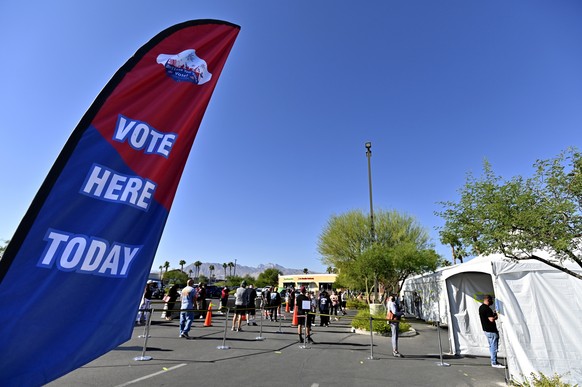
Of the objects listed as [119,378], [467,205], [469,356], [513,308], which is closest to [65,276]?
[119,378]

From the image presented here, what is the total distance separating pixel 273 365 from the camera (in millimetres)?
8148

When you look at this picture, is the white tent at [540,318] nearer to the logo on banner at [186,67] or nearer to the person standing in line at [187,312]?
the logo on banner at [186,67]

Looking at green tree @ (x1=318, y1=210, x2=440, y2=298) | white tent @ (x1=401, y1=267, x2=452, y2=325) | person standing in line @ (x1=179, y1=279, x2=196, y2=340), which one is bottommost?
→ person standing in line @ (x1=179, y1=279, x2=196, y2=340)

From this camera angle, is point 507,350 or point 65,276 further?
point 507,350

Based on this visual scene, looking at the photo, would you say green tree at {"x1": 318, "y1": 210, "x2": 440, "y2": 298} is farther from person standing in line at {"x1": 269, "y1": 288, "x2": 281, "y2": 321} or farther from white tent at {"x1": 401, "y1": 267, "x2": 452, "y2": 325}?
person standing in line at {"x1": 269, "y1": 288, "x2": 281, "y2": 321}

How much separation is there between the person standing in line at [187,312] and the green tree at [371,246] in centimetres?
1318

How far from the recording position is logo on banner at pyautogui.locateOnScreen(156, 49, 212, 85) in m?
1.93

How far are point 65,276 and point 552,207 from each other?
268 inches

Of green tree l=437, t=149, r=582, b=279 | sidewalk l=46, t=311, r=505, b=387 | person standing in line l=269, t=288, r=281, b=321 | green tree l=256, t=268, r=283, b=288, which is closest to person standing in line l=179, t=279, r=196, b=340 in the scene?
sidewalk l=46, t=311, r=505, b=387

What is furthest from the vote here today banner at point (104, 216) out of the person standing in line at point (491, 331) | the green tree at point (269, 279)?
the green tree at point (269, 279)

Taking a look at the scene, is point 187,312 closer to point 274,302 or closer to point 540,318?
point 274,302

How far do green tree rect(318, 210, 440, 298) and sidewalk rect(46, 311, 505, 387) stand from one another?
1005 cm

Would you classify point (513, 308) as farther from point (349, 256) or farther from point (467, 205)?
point (349, 256)

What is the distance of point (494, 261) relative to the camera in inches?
343
